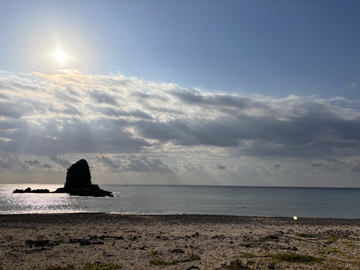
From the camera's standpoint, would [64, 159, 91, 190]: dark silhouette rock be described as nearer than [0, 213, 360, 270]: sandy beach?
No

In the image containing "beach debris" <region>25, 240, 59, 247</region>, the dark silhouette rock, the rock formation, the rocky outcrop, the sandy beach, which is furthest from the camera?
the dark silhouette rock

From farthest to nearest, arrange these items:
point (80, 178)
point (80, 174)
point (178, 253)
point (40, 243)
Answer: point (80, 178), point (80, 174), point (40, 243), point (178, 253)

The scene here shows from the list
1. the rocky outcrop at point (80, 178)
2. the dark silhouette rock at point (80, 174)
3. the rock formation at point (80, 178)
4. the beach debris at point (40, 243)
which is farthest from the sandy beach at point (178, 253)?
the dark silhouette rock at point (80, 174)

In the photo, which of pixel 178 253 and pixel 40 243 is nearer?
pixel 178 253

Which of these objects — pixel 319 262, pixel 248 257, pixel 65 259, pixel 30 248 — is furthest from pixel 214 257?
pixel 30 248

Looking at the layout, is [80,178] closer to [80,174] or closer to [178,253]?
[80,174]

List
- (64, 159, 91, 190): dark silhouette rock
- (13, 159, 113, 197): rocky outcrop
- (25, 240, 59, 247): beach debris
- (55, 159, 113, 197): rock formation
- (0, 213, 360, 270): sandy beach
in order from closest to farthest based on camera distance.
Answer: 1. (0, 213, 360, 270): sandy beach
2. (25, 240, 59, 247): beach debris
3. (13, 159, 113, 197): rocky outcrop
4. (55, 159, 113, 197): rock formation
5. (64, 159, 91, 190): dark silhouette rock

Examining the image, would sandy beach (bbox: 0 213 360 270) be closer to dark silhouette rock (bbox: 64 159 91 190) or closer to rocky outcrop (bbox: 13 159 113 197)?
rocky outcrop (bbox: 13 159 113 197)

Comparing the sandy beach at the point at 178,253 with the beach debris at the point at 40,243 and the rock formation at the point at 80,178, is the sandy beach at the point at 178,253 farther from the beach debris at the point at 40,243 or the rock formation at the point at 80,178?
the rock formation at the point at 80,178

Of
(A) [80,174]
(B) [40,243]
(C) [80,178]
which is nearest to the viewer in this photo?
(B) [40,243]

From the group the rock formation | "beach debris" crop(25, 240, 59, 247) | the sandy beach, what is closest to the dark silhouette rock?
the rock formation

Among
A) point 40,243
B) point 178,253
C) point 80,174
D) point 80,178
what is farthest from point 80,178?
point 178,253

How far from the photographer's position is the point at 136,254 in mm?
20703

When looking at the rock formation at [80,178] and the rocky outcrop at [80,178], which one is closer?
the rocky outcrop at [80,178]
